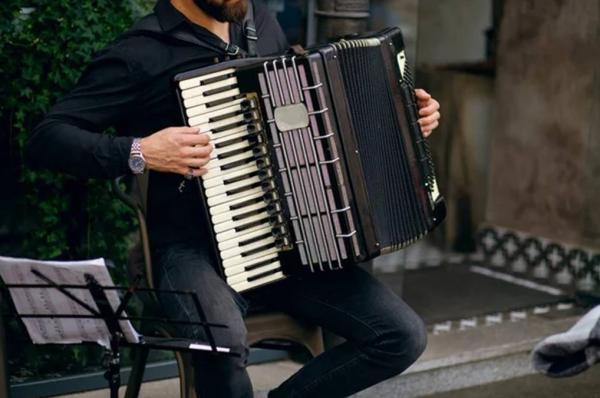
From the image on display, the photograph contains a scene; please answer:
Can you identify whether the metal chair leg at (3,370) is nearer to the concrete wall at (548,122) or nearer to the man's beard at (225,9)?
the man's beard at (225,9)

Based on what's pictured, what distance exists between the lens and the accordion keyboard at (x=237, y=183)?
11.6 feet

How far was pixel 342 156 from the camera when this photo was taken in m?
3.70

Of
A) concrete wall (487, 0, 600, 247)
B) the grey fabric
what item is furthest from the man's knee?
concrete wall (487, 0, 600, 247)

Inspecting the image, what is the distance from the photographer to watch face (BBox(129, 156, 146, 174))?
11.8 ft

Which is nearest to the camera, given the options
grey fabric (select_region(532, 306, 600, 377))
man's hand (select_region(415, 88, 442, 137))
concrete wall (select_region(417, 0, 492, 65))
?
grey fabric (select_region(532, 306, 600, 377))

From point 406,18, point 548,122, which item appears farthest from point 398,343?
point 548,122

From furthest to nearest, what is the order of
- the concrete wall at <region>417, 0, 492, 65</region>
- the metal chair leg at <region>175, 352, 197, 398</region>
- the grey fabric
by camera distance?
1. the concrete wall at <region>417, 0, 492, 65</region>
2. the metal chair leg at <region>175, 352, 197, 398</region>
3. the grey fabric

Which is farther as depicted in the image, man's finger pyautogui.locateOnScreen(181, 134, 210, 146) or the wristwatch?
the wristwatch

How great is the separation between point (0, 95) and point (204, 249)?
46.8 inches

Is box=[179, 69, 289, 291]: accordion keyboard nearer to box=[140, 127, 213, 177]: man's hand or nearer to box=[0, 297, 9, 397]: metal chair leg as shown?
box=[140, 127, 213, 177]: man's hand

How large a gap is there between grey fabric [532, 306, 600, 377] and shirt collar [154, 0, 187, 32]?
1.69 m

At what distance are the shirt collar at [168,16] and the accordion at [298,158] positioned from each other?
0.33m

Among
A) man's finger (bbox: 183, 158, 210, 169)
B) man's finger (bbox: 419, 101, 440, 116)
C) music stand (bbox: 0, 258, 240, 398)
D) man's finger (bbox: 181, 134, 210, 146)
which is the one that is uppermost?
man's finger (bbox: 181, 134, 210, 146)

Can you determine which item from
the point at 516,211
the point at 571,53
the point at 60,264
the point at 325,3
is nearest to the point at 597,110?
the point at 571,53
